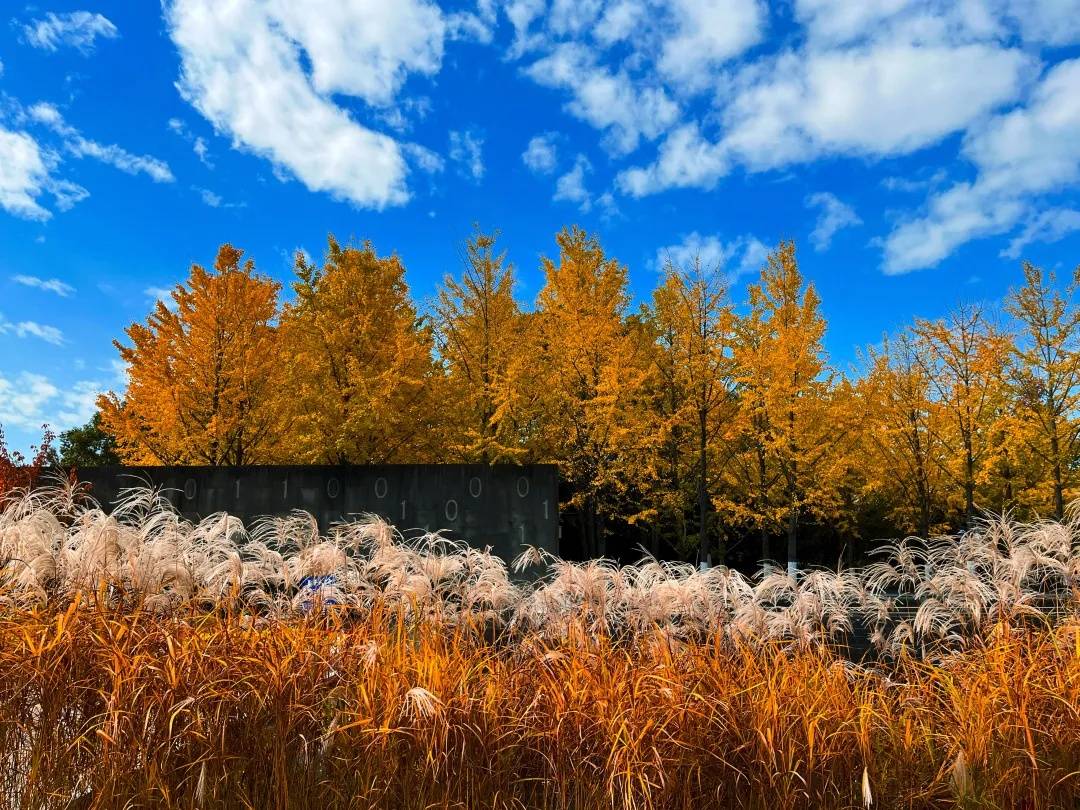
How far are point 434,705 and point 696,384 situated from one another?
696 inches

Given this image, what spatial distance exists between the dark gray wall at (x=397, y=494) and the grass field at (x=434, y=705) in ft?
22.0

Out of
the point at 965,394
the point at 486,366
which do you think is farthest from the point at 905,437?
the point at 486,366

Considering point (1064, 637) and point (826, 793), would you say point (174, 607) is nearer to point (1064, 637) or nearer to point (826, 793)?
point (826, 793)

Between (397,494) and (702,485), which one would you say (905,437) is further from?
(397,494)

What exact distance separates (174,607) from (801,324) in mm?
19967

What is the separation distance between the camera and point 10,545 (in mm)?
4656

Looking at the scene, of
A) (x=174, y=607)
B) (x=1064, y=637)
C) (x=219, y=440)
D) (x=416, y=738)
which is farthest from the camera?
(x=219, y=440)

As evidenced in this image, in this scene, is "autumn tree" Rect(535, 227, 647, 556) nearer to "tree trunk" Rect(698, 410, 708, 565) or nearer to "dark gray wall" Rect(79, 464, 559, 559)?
"tree trunk" Rect(698, 410, 708, 565)

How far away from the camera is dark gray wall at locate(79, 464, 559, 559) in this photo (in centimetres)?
1182

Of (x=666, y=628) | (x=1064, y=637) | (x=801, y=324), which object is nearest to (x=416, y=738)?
(x=666, y=628)

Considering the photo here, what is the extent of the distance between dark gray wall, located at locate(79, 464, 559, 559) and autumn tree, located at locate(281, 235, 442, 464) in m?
4.54

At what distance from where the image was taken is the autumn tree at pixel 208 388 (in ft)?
63.6

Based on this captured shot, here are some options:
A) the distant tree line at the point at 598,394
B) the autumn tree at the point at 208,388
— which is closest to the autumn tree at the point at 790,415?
the distant tree line at the point at 598,394

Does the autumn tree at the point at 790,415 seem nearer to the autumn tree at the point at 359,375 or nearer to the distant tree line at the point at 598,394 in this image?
the distant tree line at the point at 598,394
